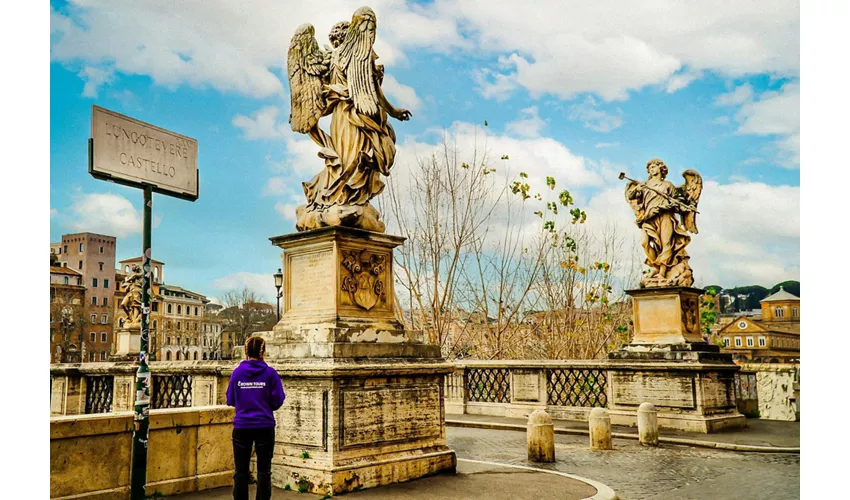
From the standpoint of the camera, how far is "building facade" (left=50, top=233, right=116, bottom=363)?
2641cm

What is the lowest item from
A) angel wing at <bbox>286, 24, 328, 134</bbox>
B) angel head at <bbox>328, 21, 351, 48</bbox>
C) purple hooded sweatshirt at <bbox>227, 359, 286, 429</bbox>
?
purple hooded sweatshirt at <bbox>227, 359, 286, 429</bbox>

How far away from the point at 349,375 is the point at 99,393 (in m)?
10.2

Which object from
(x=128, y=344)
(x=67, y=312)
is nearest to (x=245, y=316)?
(x=67, y=312)

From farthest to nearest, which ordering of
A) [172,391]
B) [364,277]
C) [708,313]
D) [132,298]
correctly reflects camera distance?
[708,313], [132,298], [172,391], [364,277]

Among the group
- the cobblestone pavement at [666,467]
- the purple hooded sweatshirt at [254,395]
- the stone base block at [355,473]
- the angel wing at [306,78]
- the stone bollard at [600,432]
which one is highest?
the angel wing at [306,78]

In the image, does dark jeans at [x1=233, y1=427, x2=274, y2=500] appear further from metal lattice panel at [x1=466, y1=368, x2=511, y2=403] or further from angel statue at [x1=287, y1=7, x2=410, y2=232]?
metal lattice panel at [x1=466, y1=368, x2=511, y2=403]

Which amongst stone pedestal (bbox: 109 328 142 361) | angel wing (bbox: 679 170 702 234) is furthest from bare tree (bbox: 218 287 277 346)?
angel wing (bbox: 679 170 702 234)

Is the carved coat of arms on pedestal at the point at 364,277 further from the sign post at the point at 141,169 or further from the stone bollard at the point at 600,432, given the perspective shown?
the stone bollard at the point at 600,432

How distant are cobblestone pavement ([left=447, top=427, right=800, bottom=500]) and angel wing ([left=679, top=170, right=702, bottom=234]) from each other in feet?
14.3

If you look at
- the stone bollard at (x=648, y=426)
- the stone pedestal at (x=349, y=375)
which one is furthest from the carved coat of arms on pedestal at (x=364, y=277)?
the stone bollard at (x=648, y=426)

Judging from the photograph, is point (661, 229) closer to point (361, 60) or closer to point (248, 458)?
point (361, 60)

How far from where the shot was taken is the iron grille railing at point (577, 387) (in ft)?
49.2

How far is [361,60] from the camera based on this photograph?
839 centimetres

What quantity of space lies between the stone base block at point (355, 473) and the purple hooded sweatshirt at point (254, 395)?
116 cm
